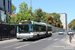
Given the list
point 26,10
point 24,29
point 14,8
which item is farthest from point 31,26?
point 14,8

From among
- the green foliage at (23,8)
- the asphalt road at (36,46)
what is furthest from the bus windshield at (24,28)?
the green foliage at (23,8)

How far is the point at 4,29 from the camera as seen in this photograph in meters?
22.9

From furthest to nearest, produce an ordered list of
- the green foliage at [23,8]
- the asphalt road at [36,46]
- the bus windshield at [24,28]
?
1. the green foliage at [23,8]
2. the bus windshield at [24,28]
3. the asphalt road at [36,46]

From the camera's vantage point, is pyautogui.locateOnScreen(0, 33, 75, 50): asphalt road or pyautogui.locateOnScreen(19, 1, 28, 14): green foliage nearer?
pyautogui.locateOnScreen(0, 33, 75, 50): asphalt road

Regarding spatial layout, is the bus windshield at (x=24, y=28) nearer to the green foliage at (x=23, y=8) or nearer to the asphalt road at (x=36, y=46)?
the asphalt road at (x=36, y=46)

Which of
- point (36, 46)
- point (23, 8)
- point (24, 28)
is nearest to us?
point (36, 46)

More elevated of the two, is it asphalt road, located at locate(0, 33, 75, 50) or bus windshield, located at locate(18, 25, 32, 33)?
bus windshield, located at locate(18, 25, 32, 33)

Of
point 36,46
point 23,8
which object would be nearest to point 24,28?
point 36,46

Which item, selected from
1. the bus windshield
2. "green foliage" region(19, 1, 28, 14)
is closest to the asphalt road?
the bus windshield

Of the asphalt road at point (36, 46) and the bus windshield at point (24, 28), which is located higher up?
the bus windshield at point (24, 28)

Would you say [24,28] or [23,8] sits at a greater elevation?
[23,8]

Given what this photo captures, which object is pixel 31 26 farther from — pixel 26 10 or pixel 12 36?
pixel 26 10

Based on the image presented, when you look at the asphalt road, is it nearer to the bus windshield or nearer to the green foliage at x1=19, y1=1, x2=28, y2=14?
the bus windshield

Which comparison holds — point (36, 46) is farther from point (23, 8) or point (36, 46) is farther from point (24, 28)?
point (23, 8)
